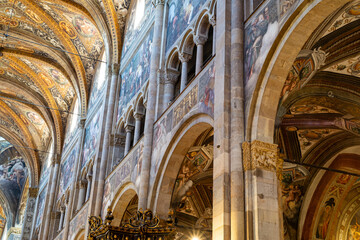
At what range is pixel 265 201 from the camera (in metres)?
7.01

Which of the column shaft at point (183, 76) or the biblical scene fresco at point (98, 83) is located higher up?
the biblical scene fresco at point (98, 83)

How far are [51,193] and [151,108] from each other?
13.1 metres

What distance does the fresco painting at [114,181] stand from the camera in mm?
13242

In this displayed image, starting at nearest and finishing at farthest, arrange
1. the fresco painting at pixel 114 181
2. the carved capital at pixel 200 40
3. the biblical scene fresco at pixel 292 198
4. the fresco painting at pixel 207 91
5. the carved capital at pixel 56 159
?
the fresco painting at pixel 207 91 < the carved capital at pixel 200 40 < the biblical scene fresco at pixel 292 198 < the fresco painting at pixel 114 181 < the carved capital at pixel 56 159

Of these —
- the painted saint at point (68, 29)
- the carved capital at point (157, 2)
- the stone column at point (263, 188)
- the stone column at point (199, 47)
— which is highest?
the painted saint at point (68, 29)

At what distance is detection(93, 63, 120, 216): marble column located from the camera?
15.0 m

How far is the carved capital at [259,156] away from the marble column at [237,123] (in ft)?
0.41

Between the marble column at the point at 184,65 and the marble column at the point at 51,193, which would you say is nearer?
the marble column at the point at 184,65

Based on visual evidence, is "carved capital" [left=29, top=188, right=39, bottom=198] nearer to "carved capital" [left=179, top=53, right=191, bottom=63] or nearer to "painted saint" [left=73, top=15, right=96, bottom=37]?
"painted saint" [left=73, top=15, right=96, bottom=37]

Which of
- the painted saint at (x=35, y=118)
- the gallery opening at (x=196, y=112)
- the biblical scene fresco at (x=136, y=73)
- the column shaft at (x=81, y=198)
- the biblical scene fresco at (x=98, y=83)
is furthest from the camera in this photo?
the painted saint at (x=35, y=118)

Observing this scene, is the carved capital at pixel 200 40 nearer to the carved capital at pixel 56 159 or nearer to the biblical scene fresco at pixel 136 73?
the biblical scene fresco at pixel 136 73

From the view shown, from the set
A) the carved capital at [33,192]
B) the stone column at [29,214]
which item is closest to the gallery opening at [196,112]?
the stone column at [29,214]

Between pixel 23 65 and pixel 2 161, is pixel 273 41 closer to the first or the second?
pixel 23 65

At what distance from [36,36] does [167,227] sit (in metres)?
15.2
